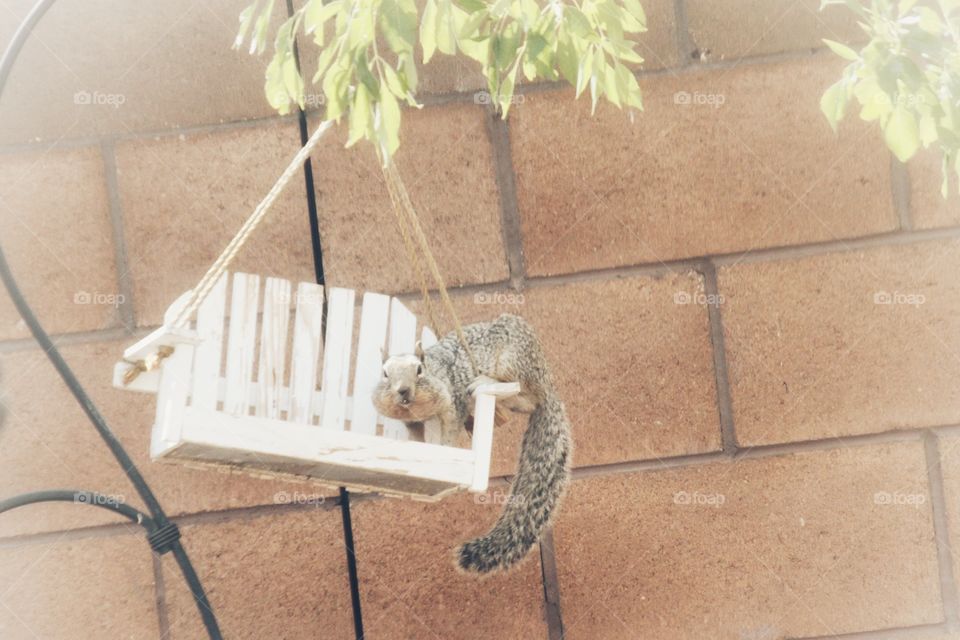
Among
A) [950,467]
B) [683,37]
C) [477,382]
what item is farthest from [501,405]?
[950,467]

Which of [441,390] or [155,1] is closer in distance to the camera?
[441,390]

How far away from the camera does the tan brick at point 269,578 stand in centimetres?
257

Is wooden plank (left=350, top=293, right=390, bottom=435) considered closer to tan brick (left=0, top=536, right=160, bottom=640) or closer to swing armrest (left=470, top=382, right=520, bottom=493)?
swing armrest (left=470, top=382, right=520, bottom=493)

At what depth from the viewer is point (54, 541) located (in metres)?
2.57

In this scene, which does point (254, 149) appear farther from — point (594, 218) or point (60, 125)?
point (594, 218)

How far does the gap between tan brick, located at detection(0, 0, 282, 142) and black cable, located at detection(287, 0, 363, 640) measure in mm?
99

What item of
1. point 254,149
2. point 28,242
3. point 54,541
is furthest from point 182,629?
point 254,149

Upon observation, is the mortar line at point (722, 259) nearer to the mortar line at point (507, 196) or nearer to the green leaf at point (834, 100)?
the mortar line at point (507, 196)

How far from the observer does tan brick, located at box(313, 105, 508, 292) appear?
8.65 feet

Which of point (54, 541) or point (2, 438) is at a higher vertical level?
A: point (2, 438)

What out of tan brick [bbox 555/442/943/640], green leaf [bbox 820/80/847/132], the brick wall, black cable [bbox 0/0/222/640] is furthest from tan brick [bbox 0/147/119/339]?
green leaf [bbox 820/80/847/132]

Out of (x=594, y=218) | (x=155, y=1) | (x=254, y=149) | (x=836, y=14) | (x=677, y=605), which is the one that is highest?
(x=155, y=1)

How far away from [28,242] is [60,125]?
0.94ft

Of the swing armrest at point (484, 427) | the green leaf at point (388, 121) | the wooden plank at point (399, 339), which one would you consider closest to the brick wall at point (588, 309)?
the wooden plank at point (399, 339)
